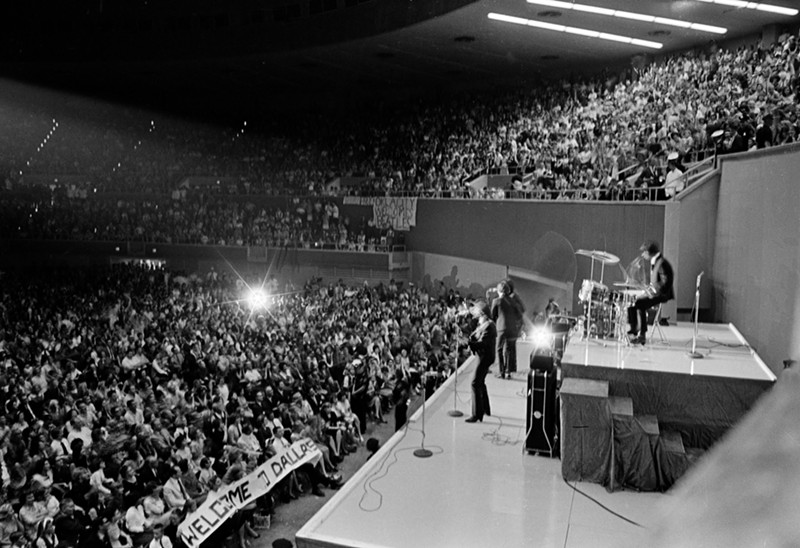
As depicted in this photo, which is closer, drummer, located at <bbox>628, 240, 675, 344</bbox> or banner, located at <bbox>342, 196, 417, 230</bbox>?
drummer, located at <bbox>628, 240, 675, 344</bbox>

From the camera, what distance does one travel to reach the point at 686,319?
1323 centimetres

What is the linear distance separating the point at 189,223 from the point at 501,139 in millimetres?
13144

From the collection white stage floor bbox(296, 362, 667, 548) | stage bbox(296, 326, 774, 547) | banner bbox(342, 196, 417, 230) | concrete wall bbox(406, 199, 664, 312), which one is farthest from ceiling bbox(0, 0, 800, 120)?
white stage floor bbox(296, 362, 667, 548)

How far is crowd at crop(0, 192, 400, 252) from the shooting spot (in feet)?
84.7

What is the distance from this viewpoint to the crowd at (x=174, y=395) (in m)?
7.30

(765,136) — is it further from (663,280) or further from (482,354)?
(482,354)

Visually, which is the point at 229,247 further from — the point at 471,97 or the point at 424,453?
the point at 424,453

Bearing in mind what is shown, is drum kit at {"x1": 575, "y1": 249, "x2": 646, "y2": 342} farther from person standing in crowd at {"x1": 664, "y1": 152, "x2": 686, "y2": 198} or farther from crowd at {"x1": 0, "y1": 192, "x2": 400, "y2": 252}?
crowd at {"x1": 0, "y1": 192, "x2": 400, "y2": 252}

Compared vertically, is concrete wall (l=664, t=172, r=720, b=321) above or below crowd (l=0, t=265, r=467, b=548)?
above

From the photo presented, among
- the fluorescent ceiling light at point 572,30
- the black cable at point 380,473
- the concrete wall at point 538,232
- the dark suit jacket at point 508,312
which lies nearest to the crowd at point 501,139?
the concrete wall at point 538,232

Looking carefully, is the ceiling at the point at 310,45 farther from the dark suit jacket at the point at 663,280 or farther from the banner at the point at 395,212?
the dark suit jacket at the point at 663,280

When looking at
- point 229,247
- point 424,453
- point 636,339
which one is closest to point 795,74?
point 636,339

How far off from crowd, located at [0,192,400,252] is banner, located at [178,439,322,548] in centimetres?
1536

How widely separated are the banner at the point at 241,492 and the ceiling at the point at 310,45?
596 inches
